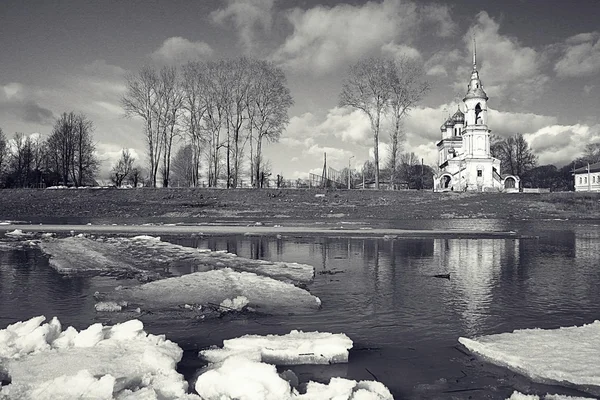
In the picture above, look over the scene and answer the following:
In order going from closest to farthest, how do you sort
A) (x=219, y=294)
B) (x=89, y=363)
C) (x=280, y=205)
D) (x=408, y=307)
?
(x=89, y=363), (x=408, y=307), (x=219, y=294), (x=280, y=205)

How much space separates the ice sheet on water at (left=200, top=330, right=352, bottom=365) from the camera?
4543mm

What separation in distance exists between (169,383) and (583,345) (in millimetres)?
3977

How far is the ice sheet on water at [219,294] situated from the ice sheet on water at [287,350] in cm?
158

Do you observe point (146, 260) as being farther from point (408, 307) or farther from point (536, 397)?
point (536, 397)

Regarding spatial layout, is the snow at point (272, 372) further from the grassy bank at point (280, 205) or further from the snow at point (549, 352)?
the grassy bank at point (280, 205)

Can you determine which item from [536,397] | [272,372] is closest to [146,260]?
[272,372]

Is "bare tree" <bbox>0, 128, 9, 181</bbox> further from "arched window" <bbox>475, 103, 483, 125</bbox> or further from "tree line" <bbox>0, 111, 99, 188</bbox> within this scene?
"arched window" <bbox>475, 103, 483, 125</bbox>

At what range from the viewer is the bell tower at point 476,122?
72.1 meters

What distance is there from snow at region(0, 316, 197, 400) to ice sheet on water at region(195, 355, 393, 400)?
207mm

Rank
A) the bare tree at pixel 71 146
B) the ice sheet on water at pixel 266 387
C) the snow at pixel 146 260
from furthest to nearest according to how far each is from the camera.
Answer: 1. the bare tree at pixel 71 146
2. the snow at pixel 146 260
3. the ice sheet on water at pixel 266 387

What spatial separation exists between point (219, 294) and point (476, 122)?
73083 mm

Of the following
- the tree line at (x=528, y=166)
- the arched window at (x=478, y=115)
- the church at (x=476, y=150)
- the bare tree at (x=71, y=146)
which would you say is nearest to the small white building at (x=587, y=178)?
the tree line at (x=528, y=166)

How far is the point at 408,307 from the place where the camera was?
21.9 feet

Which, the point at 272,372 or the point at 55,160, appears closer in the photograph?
the point at 272,372
